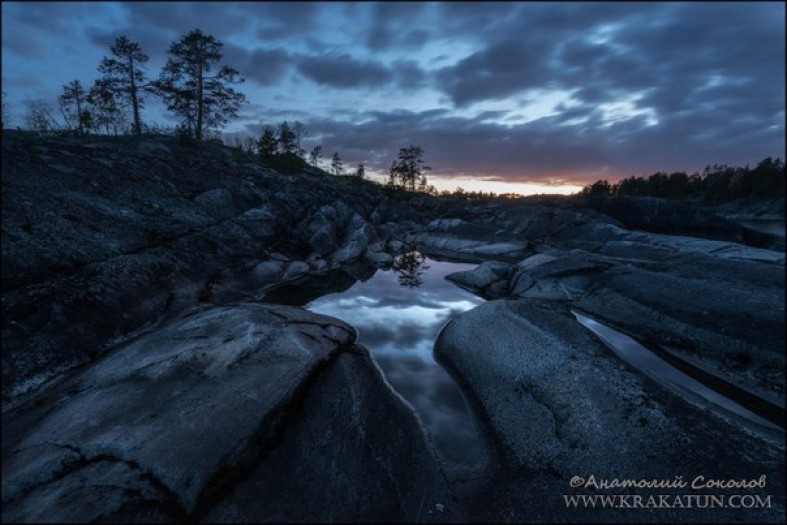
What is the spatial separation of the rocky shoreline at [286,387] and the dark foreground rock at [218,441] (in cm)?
3

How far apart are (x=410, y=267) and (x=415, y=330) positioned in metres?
14.1

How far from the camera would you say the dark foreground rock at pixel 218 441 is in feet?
15.1

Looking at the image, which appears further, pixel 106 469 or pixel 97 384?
pixel 97 384

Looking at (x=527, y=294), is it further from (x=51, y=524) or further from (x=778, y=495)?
(x=51, y=524)

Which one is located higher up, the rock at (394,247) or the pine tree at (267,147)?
the pine tree at (267,147)

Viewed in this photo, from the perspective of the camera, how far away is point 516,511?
5.33m

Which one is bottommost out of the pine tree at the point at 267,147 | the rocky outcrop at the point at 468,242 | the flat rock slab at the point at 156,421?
the flat rock slab at the point at 156,421

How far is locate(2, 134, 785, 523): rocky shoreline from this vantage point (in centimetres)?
497

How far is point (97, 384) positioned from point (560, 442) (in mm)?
9648

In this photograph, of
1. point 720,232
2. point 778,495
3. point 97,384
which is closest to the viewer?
point 778,495

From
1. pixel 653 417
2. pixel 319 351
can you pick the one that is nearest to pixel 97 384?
pixel 319 351

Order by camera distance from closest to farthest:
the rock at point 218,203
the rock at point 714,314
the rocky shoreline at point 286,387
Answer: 1. the rocky shoreline at point 286,387
2. the rock at point 714,314
3. the rock at point 218,203

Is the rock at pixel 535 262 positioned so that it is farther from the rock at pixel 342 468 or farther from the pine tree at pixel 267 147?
the pine tree at pixel 267 147

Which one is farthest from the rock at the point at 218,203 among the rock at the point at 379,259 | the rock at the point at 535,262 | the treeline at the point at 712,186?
the treeline at the point at 712,186
